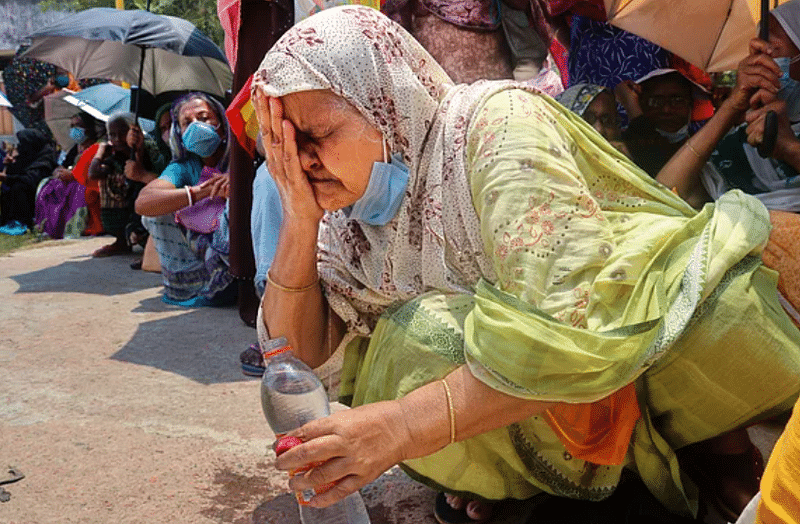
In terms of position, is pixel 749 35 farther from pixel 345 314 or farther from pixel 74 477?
pixel 74 477

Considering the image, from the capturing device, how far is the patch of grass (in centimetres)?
828

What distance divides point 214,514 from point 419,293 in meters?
0.88

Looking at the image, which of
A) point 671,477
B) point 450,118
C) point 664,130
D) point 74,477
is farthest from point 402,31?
point 664,130

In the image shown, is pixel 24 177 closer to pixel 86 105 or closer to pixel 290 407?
pixel 86 105

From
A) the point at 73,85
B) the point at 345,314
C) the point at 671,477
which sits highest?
the point at 345,314

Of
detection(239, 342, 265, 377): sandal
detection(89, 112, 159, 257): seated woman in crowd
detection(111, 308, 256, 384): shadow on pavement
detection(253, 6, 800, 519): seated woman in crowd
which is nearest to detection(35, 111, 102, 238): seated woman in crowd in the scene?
detection(89, 112, 159, 257): seated woman in crowd

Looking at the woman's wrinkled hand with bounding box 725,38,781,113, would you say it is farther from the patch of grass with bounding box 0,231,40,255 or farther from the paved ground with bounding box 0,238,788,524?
the patch of grass with bounding box 0,231,40,255

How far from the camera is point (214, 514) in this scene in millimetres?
2258

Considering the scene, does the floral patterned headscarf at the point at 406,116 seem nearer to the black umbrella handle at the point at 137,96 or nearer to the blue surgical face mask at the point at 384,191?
the blue surgical face mask at the point at 384,191

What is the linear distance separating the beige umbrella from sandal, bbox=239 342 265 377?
7.52 ft

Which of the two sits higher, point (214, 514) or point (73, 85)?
point (214, 514)

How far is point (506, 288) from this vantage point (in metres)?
1.59

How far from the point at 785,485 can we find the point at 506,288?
2.23ft

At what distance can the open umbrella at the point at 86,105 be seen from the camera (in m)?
8.46
